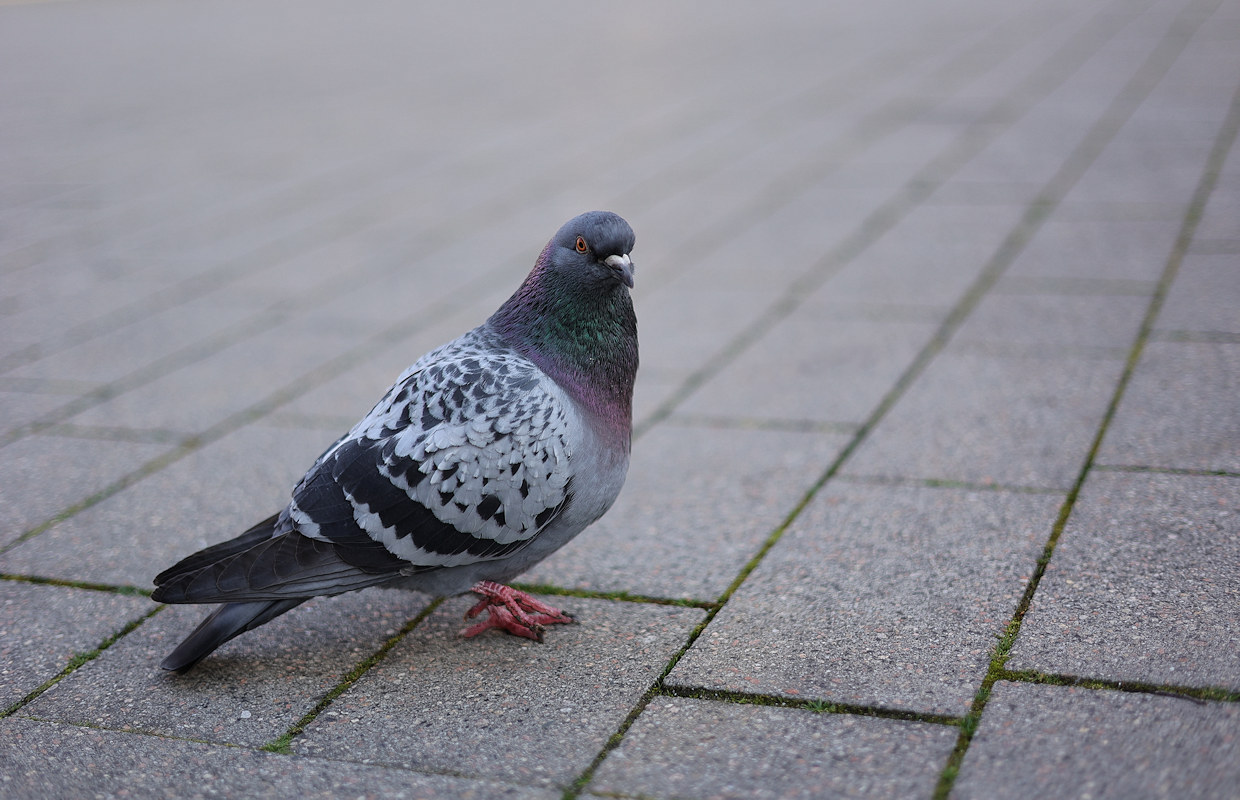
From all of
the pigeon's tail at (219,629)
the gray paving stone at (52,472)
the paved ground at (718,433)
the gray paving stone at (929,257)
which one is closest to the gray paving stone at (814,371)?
the paved ground at (718,433)

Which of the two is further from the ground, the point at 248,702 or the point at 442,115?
the point at 442,115

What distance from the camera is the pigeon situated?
8.81 feet

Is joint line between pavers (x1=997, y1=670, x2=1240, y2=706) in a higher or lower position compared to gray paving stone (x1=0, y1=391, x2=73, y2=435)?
lower

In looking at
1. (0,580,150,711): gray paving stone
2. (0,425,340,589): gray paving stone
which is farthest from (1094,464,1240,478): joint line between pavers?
(0,580,150,711): gray paving stone

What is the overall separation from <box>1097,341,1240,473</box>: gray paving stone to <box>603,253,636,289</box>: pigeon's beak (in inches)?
72.4

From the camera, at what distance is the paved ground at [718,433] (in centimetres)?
242

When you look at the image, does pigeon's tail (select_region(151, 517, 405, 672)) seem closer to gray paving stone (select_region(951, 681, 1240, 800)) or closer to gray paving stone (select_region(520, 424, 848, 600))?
gray paving stone (select_region(520, 424, 848, 600))

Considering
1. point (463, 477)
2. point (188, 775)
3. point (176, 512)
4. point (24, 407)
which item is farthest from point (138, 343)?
point (188, 775)

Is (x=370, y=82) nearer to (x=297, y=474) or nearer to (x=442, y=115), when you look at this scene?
(x=442, y=115)

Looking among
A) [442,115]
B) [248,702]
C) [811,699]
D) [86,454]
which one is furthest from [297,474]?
[442,115]

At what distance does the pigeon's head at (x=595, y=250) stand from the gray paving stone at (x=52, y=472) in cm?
215

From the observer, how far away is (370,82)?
1202cm

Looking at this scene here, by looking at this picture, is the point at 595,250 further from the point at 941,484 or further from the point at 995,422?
the point at 995,422

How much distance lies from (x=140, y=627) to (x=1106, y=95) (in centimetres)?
814
